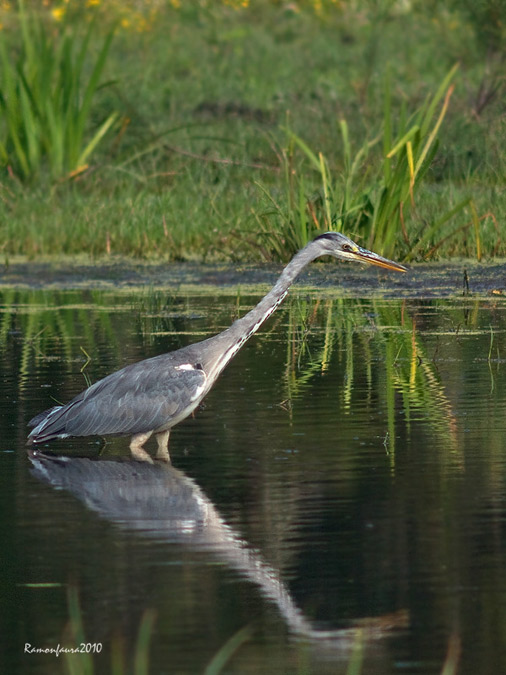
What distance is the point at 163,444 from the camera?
6.62 meters

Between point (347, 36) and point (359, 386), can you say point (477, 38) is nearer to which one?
point (347, 36)

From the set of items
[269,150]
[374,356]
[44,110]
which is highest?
[44,110]

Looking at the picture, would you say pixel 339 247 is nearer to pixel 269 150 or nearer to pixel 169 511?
pixel 169 511

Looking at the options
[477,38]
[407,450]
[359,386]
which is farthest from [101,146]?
[407,450]

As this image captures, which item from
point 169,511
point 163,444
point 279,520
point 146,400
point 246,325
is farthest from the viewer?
point 246,325

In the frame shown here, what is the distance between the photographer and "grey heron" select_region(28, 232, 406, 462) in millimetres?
6492

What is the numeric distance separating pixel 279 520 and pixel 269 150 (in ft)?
36.3

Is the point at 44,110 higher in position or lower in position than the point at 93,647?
higher

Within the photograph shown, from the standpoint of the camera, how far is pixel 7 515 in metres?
5.35

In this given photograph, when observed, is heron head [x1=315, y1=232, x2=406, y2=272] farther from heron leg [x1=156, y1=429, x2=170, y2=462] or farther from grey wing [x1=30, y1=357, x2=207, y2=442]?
heron leg [x1=156, y1=429, x2=170, y2=462]

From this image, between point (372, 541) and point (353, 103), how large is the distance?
1349cm

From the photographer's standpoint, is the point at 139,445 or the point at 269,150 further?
the point at 269,150

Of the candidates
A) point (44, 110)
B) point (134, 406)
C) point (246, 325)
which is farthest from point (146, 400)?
point (44, 110)

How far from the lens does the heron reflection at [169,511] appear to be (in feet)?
13.8
